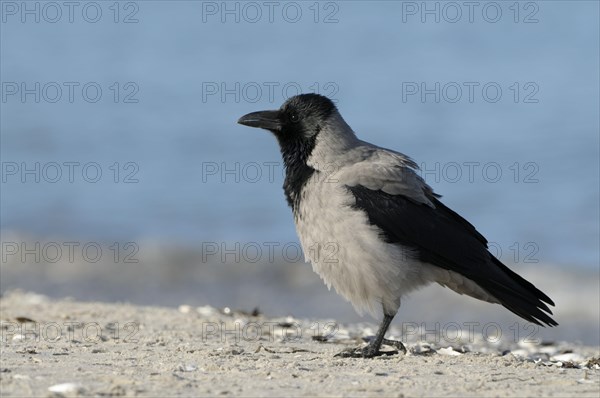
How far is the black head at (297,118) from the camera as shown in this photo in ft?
26.1

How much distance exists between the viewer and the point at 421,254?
7.20 meters

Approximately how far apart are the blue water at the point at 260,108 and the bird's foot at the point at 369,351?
763 centimetres

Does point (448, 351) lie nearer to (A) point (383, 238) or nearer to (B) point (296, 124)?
(A) point (383, 238)

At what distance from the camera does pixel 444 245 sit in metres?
7.23

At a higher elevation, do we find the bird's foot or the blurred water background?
the blurred water background

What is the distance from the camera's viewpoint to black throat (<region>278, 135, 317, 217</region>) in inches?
293

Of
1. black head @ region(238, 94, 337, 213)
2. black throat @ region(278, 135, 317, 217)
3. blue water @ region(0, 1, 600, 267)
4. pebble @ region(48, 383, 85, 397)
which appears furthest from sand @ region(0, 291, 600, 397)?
blue water @ region(0, 1, 600, 267)

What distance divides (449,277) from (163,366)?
8.26ft

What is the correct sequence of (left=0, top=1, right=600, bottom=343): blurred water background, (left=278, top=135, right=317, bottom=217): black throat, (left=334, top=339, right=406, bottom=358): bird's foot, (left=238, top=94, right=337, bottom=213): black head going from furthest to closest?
(left=0, top=1, right=600, bottom=343): blurred water background → (left=238, top=94, right=337, bottom=213): black head → (left=278, top=135, right=317, bottom=217): black throat → (left=334, top=339, right=406, bottom=358): bird's foot

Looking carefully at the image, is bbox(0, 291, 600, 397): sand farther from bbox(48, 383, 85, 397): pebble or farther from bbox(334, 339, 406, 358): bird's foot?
bbox(334, 339, 406, 358): bird's foot

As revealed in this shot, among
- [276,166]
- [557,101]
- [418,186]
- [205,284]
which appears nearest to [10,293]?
[205,284]

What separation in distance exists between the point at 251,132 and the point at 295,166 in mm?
15951

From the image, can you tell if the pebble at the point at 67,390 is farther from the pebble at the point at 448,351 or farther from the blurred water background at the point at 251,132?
the blurred water background at the point at 251,132

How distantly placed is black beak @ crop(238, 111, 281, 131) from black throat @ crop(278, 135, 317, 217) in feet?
0.39
